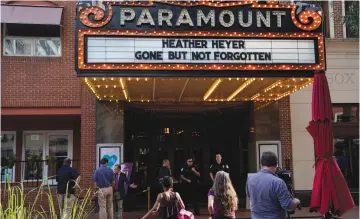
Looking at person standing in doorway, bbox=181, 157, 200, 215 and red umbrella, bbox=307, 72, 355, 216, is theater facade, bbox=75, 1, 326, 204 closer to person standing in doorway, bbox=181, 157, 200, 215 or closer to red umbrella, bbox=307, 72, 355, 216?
person standing in doorway, bbox=181, 157, 200, 215

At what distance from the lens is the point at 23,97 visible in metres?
14.4

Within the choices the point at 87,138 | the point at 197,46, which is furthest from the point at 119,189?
the point at 197,46

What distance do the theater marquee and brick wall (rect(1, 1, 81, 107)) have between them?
14.4 ft

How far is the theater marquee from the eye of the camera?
10.7m

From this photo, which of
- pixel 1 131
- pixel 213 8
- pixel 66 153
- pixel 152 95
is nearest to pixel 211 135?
pixel 152 95

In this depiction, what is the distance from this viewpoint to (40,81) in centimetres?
1456

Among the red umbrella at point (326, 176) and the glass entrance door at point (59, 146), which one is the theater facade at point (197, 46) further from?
the glass entrance door at point (59, 146)

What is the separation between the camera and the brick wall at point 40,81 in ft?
47.4

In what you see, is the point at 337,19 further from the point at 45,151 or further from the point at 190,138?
the point at 45,151

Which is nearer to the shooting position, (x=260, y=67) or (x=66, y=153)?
(x=260, y=67)

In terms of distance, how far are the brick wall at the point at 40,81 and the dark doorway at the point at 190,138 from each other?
8.30 ft

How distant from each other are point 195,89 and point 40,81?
5.60 m

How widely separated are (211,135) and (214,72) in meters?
6.36

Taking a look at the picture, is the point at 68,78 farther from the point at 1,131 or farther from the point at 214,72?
the point at 214,72
